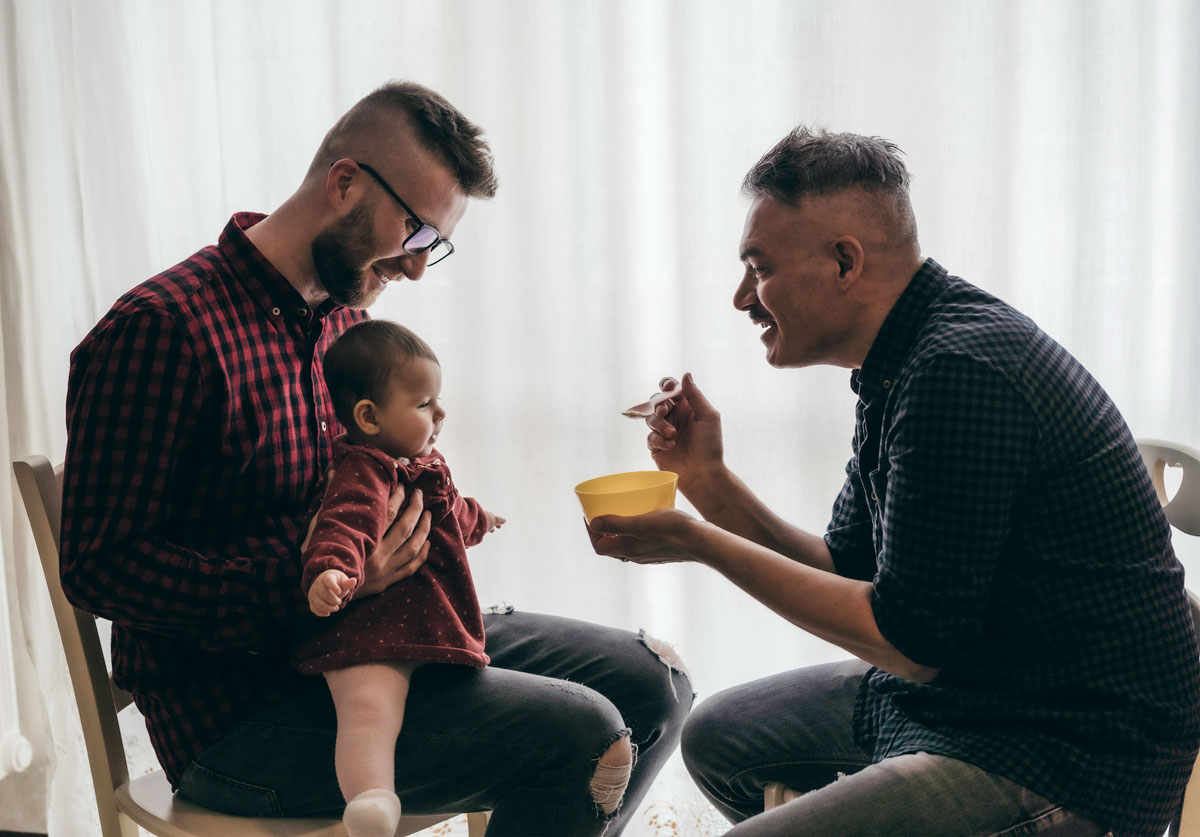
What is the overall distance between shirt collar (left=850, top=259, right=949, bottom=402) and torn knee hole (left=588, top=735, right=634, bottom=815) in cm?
67

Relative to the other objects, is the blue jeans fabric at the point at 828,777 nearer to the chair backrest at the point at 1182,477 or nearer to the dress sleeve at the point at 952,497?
the dress sleeve at the point at 952,497

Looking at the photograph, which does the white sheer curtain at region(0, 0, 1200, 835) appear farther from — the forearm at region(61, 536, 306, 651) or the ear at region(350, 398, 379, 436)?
the forearm at region(61, 536, 306, 651)

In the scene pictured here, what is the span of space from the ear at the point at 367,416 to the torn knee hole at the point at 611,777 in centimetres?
62

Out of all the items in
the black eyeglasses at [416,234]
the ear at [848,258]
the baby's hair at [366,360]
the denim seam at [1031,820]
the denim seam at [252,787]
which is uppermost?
the black eyeglasses at [416,234]

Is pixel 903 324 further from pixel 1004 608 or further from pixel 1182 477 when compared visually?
pixel 1182 477

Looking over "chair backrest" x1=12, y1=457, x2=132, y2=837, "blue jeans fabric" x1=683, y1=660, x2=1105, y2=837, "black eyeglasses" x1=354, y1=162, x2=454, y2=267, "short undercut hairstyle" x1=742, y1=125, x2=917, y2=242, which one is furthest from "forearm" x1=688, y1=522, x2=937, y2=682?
"chair backrest" x1=12, y1=457, x2=132, y2=837

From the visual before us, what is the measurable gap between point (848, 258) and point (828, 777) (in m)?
0.82

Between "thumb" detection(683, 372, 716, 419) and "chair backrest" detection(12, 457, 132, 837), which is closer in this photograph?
"chair backrest" detection(12, 457, 132, 837)

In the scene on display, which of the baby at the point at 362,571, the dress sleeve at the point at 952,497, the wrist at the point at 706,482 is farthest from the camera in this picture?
the wrist at the point at 706,482

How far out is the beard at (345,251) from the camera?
1.60m

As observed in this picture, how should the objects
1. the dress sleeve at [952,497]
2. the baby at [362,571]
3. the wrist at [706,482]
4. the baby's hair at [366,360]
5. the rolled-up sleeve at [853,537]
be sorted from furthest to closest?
the wrist at [706,482], the rolled-up sleeve at [853,537], the baby's hair at [366,360], the baby at [362,571], the dress sleeve at [952,497]

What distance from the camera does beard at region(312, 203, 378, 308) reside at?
160 centimetres

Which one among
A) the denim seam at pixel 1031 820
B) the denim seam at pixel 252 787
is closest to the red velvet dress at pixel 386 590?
the denim seam at pixel 252 787

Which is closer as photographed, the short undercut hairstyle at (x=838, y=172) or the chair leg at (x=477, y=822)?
the short undercut hairstyle at (x=838, y=172)
